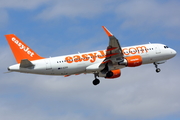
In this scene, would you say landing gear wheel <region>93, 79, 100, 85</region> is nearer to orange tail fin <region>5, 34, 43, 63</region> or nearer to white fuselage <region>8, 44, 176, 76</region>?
white fuselage <region>8, 44, 176, 76</region>

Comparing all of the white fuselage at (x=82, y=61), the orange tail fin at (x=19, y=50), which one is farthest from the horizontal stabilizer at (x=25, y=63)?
the orange tail fin at (x=19, y=50)

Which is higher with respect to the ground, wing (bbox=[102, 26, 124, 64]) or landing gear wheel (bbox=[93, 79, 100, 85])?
wing (bbox=[102, 26, 124, 64])

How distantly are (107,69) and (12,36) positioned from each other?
52.3ft

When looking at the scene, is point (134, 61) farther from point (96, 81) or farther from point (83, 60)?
point (96, 81)

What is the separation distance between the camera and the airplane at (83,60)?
52062 mm

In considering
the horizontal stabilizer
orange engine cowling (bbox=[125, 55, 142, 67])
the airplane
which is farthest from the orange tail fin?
orange engine cowling (bbox=[125, 55, 142, 67])

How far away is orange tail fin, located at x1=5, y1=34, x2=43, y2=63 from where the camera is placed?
5310 cm

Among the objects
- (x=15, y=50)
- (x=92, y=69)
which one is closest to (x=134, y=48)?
(x=92, y=69)

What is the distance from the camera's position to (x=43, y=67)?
5228cm

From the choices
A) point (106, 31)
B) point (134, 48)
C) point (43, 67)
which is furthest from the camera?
point (134, 48)

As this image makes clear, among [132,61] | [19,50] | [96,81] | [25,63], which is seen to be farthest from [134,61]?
[19,50]

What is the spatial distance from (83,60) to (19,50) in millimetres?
9916

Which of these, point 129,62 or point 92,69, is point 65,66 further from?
point 129,62

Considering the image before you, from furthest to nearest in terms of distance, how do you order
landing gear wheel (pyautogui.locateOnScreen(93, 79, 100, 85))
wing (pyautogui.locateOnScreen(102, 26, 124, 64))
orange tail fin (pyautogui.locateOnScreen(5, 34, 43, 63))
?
landing gear wheel (pyautogui.locateOnScreen(93, 79, 100, 85)) < orange tail fin (pyautogui.locateOnScreen(5, 34, 43, 63)) < wing (pyautogui.locateOnScreen(102, 26, 124, 64))
